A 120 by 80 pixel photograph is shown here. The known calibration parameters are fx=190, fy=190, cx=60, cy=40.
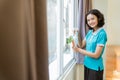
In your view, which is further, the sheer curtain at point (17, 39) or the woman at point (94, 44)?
the woman at point (94, 44)

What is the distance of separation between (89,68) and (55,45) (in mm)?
546

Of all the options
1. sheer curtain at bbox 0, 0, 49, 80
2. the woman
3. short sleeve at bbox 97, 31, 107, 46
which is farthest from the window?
sheer curtain at bbox 0, 0, 49, 80

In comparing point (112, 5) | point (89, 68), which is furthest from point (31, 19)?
point (112, 5)

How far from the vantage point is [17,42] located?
0.90m

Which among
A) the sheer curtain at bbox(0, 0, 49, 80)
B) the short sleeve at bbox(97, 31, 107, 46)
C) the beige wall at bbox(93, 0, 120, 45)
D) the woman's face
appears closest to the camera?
the sheer curtain at bbox(0, 0, 49, 80)

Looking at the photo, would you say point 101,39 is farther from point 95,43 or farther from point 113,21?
point 113,21

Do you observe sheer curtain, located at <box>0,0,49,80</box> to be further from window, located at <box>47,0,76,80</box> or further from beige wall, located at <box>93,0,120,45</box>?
beige wall, located at <box>93,0,120,45</box>

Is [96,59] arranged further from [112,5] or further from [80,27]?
[112,5]

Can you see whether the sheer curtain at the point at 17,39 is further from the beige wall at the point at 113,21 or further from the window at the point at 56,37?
the beige wall at the point at 113,21

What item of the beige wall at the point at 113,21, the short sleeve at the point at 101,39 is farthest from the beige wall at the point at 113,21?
the short sleeve at the point at 101,39

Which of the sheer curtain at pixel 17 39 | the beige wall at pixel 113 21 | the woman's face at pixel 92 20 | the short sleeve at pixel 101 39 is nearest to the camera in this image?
the sheer curtain at pixel 17 39

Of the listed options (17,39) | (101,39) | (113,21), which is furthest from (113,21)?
(17,39)

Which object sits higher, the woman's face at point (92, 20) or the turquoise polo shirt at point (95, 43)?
the woman's face at point (92, 20)

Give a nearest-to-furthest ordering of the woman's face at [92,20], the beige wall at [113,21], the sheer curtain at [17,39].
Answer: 1. the sheer curtain at [17,39]
2. the woman's face at [92,20]
3. the beige wall at [113,21]
